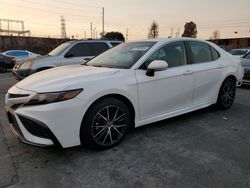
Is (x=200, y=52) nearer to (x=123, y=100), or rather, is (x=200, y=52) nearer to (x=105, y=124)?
(x=123, y=100)

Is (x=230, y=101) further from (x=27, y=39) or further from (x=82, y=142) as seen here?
(x=27, y=39)

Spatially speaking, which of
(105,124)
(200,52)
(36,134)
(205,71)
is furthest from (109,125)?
(200,52)

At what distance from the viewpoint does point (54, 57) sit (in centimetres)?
789

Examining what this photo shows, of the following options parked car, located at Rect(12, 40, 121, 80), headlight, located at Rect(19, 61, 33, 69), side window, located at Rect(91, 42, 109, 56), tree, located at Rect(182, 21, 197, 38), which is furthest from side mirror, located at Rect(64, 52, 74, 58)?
tree, located at Rect(182, 21, 197, 38)

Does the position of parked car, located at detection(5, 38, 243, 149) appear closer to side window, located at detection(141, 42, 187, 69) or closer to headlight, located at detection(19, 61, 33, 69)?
side window, located at detection(141, 42, 187, 69)

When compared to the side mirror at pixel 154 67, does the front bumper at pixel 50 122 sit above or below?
below

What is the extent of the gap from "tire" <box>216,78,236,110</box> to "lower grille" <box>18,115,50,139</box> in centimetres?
365

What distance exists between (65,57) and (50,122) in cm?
542

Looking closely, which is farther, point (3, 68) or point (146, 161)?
point (3, 68)

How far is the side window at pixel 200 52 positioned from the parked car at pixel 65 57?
12.8 feet

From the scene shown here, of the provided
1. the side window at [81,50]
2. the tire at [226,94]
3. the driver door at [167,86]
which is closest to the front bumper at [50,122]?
the driver door at [167,86]

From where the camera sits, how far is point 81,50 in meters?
8.35

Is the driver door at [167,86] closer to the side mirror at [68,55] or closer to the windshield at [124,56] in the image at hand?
the windshield at [124,56]

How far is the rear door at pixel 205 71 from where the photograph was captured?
14.8 ft
